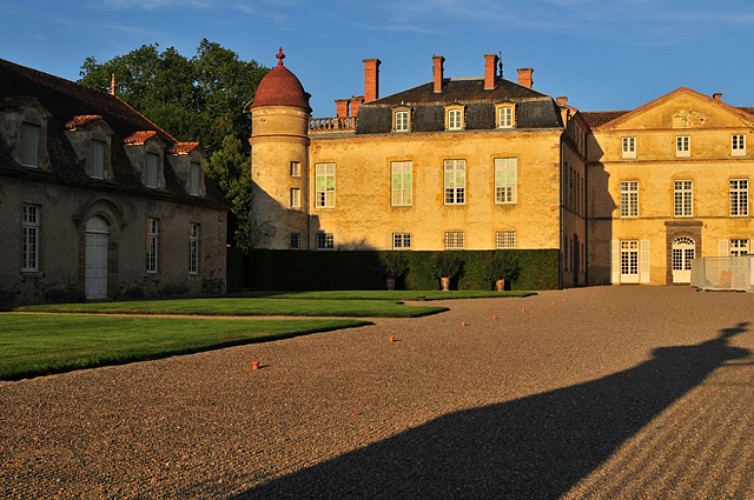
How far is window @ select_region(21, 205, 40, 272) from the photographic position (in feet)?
78.4

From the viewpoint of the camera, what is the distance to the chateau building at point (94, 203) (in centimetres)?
2362

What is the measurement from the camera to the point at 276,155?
43375 mm

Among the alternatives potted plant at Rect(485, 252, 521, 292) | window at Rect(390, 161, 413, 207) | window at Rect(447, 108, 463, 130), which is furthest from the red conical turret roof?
potted plant at Rect(485, 252, 521, 292)

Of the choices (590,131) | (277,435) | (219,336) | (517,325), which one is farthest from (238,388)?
(590,131)

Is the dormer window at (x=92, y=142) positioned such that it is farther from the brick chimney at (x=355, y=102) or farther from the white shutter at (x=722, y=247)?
the white shutter at (x=722, y=247)

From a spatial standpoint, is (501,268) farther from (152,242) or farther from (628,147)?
(628,147)

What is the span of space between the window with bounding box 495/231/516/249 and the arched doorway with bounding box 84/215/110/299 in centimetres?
2045

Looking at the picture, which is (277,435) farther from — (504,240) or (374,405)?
(504,240)

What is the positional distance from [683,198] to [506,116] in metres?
14.3

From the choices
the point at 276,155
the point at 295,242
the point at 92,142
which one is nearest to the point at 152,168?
the point at 92,142

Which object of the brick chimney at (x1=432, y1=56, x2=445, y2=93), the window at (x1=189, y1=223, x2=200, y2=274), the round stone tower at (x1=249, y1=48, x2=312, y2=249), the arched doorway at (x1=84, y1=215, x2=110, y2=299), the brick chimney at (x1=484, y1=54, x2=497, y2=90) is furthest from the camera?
the brick chimney at (x1=432, y1=56, x2=445, y2=93)

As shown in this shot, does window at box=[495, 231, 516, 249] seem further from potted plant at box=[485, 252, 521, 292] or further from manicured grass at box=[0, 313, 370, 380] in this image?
manicured grass at box=[0, 313, 370, 380]

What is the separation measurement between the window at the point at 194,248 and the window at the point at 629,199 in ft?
92.5

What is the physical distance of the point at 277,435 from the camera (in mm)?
6426
